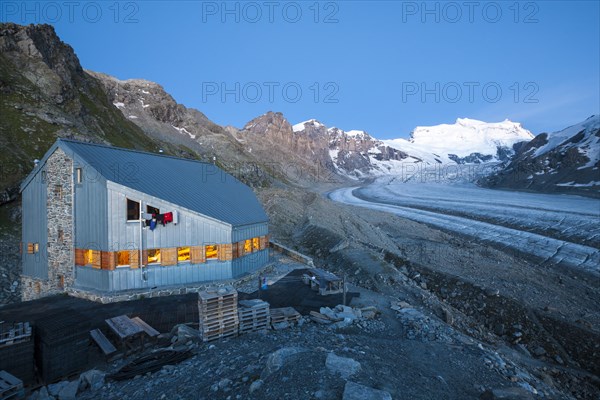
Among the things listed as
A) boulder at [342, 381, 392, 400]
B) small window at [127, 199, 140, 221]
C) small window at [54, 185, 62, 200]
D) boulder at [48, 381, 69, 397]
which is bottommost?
boulder at [48, 381, 69, 397]

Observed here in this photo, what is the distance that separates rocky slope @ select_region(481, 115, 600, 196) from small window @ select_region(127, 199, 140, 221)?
10730 cm

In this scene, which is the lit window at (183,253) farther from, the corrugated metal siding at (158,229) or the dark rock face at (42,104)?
the dark rock face at (42,104)

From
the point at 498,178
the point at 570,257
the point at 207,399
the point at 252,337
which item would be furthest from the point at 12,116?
the point at 498,178

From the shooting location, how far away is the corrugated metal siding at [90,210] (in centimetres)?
1994

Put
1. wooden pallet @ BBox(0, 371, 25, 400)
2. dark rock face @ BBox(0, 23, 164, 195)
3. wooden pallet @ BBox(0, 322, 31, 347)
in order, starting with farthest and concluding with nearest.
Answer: dark rock face @ BBox(0, 23, 164, 195)
wooden pallet @ BBox(0, 322, 31, 347)
wooden pallet @ BBox(0, 371, 25, 400)

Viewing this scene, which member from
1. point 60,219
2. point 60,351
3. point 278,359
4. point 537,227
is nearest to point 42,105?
point 60,219

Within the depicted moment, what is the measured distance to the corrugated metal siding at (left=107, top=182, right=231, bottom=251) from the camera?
65.1ft

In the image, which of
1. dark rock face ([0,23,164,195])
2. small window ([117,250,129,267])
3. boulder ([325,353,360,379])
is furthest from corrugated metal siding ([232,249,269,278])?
dark rock face ([0,23,164,195])

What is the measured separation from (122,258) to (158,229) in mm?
2592

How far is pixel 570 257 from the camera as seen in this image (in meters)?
40.2

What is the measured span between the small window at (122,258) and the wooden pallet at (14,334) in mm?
6343

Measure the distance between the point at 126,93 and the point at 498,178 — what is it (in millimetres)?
152409

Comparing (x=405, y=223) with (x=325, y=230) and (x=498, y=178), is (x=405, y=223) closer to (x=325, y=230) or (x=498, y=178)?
(x=325, y=230)

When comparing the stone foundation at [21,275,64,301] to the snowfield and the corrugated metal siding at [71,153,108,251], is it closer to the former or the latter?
the corrugated metal siding at [71,153,108,251]
